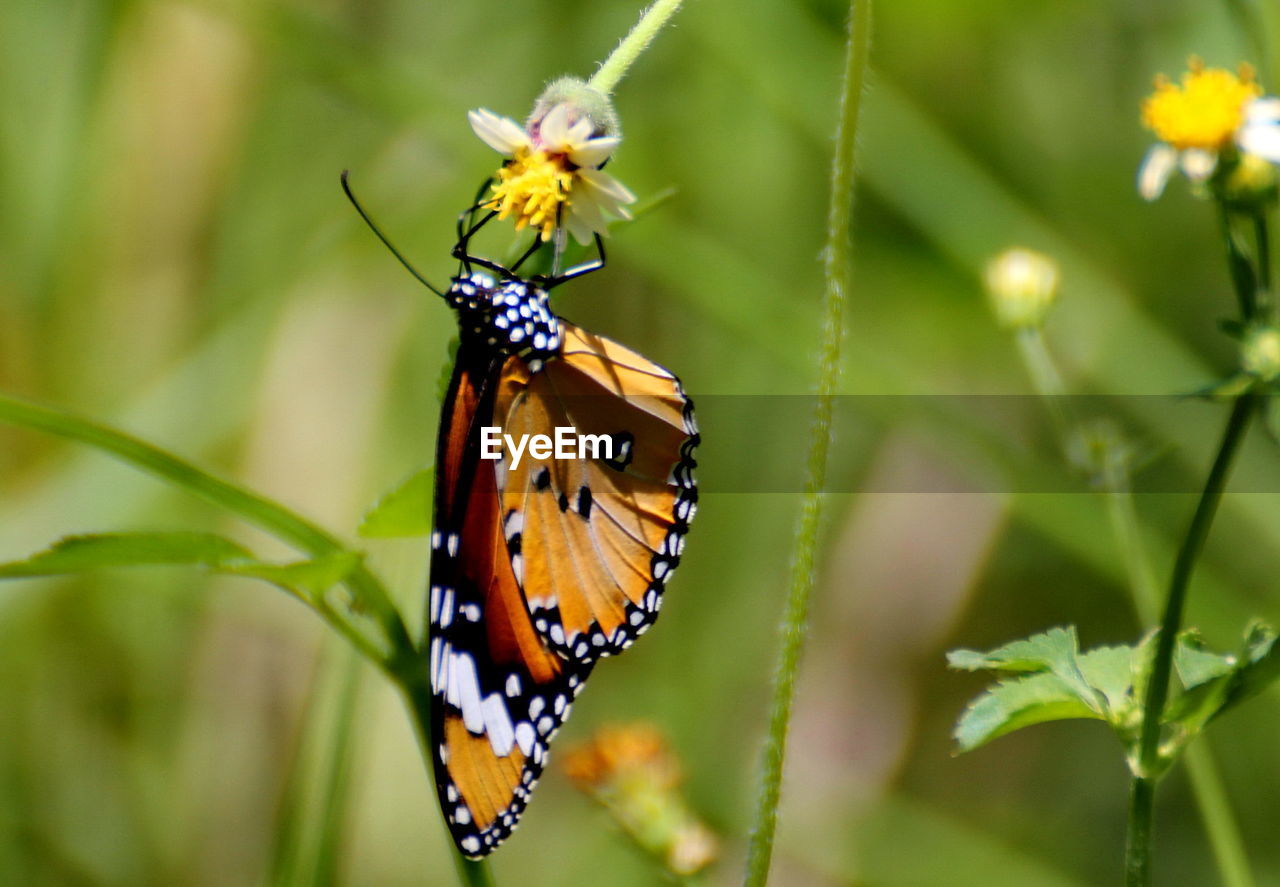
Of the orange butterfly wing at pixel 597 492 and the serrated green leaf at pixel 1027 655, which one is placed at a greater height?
the orange butterfly wing at pixel 597 492

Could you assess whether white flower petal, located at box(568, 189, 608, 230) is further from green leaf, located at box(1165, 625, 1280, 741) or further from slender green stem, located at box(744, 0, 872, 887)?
green leaf, located at box(1165, 625, 1280, 741)

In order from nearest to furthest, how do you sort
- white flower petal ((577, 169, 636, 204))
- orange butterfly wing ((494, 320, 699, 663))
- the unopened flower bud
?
white flower petal ((577, 169, 636, 204)) → orange butterfly wing ((494, 320, 699, 663)) → the unopened flower bud

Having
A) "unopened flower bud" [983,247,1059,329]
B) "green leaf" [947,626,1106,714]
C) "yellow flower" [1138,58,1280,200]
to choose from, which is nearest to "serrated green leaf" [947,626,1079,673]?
"green leaf" [947,626,1106,714]

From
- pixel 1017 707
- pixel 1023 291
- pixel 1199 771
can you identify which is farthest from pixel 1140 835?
pixel 1023 291

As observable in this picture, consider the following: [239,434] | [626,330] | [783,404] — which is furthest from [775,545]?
[239,434]

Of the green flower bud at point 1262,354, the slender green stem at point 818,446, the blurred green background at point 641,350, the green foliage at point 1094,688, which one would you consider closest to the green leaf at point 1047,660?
the green foliage at point 1094,688

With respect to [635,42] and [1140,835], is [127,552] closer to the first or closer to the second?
[635,42]

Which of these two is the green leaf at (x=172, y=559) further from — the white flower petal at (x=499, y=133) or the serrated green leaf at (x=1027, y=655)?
the serrated green leaf at (x=1027, y=655)
